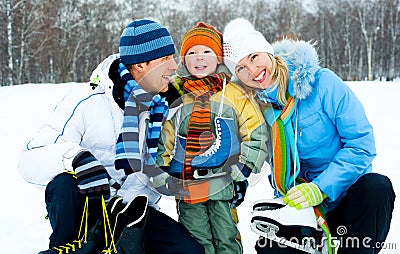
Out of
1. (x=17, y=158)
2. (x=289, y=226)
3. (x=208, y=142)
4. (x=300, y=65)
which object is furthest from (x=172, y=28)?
(x=289, y=226)

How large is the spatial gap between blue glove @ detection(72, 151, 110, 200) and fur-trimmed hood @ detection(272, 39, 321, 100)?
2.56ft

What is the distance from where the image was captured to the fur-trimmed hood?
1717 mm

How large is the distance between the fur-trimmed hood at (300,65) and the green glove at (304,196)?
338 mm

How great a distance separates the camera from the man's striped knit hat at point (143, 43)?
1754 mm

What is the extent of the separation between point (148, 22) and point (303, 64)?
63 cm

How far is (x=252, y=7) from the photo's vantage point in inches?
944

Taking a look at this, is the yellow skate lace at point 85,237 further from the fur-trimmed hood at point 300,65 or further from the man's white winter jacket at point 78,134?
the fur-trimmed hood at point 300,65

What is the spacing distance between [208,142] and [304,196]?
0.47m

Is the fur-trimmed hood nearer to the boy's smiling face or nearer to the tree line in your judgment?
the boy's smiling face

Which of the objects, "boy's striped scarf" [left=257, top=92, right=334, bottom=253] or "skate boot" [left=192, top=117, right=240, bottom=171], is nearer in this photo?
"boy's striped scarf" [left=257, top=92, right=334, bottom=253]

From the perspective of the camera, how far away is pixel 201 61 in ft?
6.18

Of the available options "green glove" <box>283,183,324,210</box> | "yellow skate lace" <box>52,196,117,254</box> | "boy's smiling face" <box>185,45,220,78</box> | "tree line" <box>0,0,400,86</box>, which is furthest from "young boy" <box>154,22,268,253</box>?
"tree line" <box>0,0,400,86</box>

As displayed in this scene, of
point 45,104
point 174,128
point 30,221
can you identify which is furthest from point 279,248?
point 45,104

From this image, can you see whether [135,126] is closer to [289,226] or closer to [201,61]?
[201,61]
